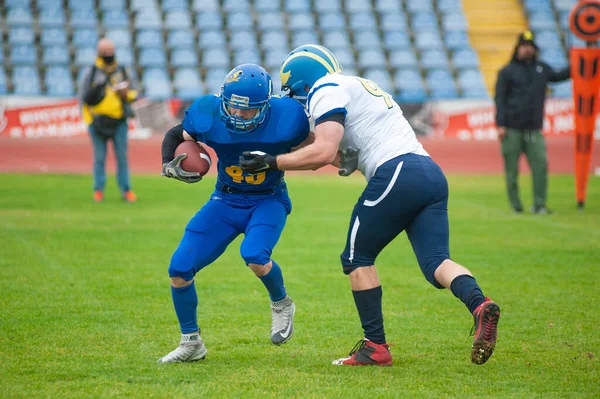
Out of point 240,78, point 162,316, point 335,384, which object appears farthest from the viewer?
point 162,316

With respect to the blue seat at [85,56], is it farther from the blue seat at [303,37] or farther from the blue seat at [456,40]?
the blue seat at [456,40]

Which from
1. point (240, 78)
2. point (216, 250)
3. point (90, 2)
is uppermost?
point (90, 2)

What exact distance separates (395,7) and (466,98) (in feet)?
17.8

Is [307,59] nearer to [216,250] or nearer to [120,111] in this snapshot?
[216,250]

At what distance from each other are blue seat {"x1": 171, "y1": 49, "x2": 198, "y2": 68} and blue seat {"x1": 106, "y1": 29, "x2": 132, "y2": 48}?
1.30 meters

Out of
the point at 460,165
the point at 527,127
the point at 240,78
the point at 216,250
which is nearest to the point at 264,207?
the point at 216,250

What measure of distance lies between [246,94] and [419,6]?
22.9m

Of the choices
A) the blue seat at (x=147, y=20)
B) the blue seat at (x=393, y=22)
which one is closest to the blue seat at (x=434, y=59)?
the blue seat at (x=393, y=22)

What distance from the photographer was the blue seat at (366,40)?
80.7 ft

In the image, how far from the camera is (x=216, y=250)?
492 cm

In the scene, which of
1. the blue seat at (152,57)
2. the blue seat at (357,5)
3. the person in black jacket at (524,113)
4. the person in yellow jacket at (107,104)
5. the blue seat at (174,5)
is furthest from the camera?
the blue seat at (357,5)

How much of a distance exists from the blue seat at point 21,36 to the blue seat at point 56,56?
528mm

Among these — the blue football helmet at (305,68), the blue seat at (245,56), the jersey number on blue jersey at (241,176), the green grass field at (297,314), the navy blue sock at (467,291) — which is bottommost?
the green grass field at (297,314)

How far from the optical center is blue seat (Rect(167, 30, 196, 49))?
2394 centimetres
